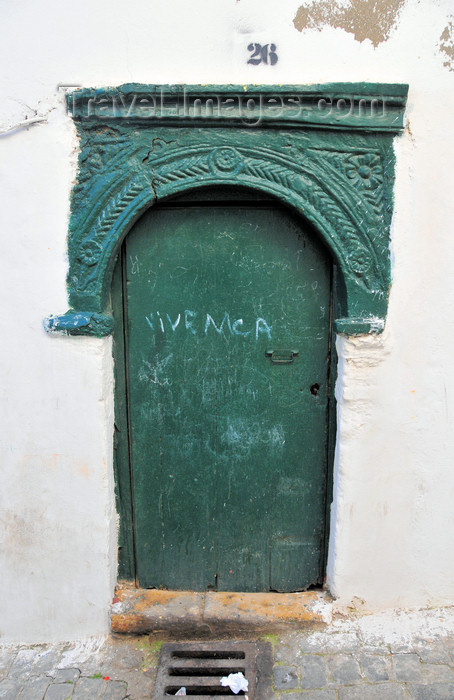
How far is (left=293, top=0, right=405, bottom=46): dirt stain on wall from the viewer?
250 cm

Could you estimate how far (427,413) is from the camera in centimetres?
A: 278

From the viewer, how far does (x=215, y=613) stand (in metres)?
2.89

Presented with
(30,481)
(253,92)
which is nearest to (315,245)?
(253,92)

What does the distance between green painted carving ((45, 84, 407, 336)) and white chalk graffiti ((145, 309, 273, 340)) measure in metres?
0.43

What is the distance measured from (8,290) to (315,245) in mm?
1587

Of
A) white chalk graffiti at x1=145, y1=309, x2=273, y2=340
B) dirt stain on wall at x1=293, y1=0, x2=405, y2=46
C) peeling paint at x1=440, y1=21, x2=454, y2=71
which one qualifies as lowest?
white chalk graffiti at x1=145, y1=309, x2=273, y2=340

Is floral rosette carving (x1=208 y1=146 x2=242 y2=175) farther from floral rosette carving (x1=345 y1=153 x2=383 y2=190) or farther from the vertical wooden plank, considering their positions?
the vertical wooden plank

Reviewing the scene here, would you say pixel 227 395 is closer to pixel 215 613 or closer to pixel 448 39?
pixel 215 613

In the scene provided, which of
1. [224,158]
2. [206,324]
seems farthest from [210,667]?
[224,158]

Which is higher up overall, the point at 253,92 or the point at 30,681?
the point at 253,92

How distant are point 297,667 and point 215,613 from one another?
1.64 ft

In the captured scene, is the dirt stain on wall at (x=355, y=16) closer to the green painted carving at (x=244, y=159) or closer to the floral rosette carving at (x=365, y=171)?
the green painted carving at (x=244, y=159)

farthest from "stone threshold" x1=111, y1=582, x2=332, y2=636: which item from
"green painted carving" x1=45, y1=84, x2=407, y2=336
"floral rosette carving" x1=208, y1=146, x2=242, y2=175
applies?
"floral rosette carving" x1=208, y1=146, x2=242, y2=175

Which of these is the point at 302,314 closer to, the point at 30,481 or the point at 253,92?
the point at 253,92
